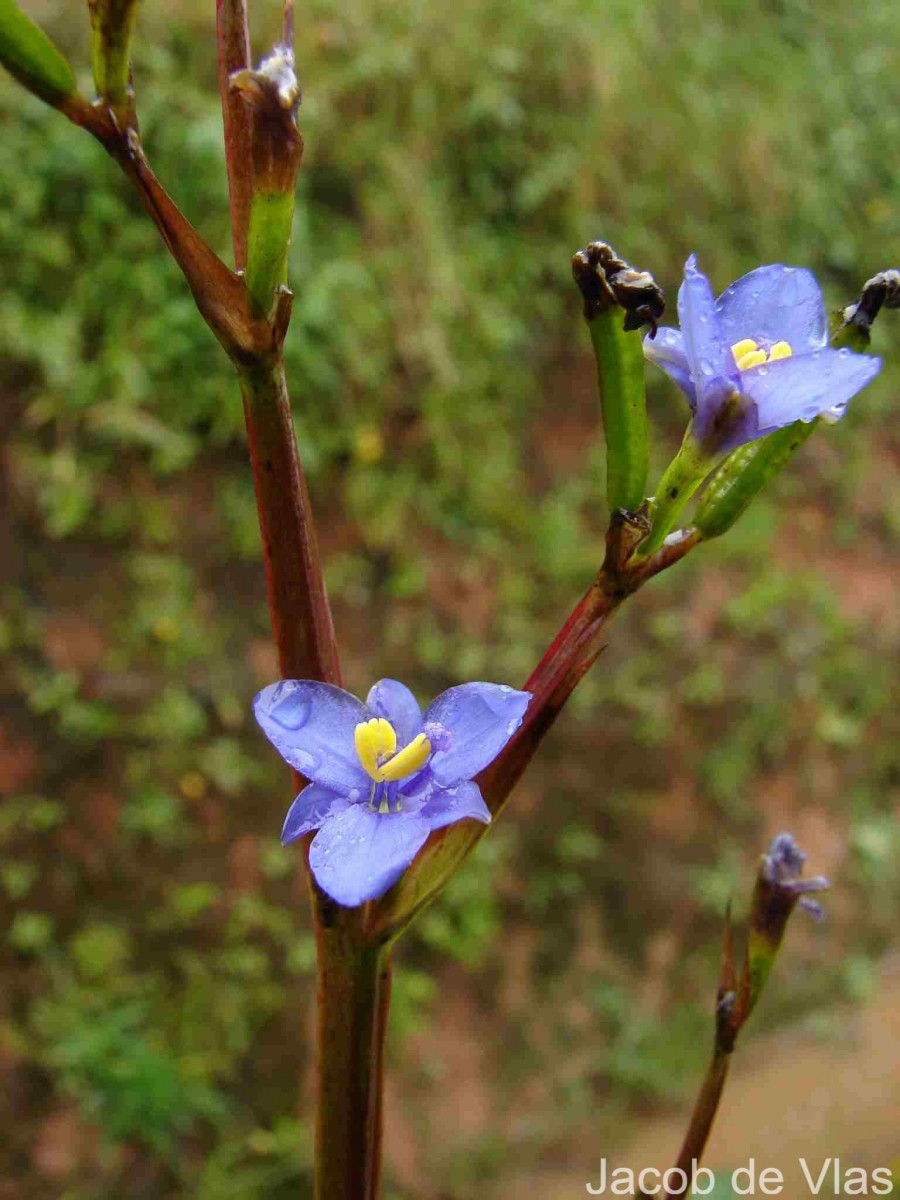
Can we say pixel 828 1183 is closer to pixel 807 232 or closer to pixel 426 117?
pixel 807 232

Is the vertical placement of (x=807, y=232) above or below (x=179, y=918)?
above

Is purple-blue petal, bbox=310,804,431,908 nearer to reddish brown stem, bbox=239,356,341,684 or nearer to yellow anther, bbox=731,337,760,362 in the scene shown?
reddish brown stem, bbox=239,356,341,684

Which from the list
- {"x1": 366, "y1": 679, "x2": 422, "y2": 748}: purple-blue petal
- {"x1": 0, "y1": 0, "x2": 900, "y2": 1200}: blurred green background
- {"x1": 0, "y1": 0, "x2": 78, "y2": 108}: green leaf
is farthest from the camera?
{"x1": 0, "y1": 0, "x2": 900, "y2": 1200}: blurred green background

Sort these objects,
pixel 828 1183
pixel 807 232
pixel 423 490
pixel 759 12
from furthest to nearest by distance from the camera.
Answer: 1. pixel 759 12
2. pixel 807 232
3. pixel 828 1183
4. pixel 423 490

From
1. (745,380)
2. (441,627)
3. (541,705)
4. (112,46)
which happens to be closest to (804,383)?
(745,380)

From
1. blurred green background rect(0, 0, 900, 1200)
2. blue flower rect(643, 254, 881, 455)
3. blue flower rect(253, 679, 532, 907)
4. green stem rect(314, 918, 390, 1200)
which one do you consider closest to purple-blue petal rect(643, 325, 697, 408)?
blue flower rect(643, 254, 881, 455)

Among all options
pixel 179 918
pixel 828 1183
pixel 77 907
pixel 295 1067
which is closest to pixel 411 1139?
pixel 295 1067
